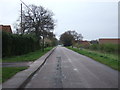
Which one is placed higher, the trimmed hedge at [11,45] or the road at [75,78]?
the trimmed hedge at [11,45]

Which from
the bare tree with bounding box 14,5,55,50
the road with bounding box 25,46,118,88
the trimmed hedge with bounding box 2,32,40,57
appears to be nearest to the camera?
the road with bounding box 25,46,118,88

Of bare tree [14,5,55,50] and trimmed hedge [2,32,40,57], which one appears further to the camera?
bare tree [14,5,55,50]

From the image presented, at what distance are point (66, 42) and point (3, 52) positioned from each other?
124 metres

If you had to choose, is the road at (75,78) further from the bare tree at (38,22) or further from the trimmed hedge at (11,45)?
the bare tree at (38,22)

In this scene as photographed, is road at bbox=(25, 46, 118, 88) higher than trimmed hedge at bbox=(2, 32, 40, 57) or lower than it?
lower

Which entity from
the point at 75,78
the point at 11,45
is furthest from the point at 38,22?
the point at 75,78

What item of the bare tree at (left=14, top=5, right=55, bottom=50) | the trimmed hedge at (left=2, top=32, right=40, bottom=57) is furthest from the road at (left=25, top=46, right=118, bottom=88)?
the bare tree at (left=14, top=5, right=55, bottom=50)

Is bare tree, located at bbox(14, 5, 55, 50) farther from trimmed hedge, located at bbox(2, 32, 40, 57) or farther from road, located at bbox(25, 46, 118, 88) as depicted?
road, located at bbox(25, 46, 118, 88)

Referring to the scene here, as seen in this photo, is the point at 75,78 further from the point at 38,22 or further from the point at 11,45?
the point at 38,22

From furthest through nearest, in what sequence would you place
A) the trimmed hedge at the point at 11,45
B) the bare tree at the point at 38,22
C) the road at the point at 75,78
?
the bare tree at the point at 38,22
the trimmed hedge at the point at 11,45
the road at the point at 75,78

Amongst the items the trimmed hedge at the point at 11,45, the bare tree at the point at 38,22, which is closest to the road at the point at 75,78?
the trimmed hedge at the point at 11,45

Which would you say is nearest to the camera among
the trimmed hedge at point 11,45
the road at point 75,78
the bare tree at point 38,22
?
the road at point 75,78

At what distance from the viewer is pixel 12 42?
91.9 ft

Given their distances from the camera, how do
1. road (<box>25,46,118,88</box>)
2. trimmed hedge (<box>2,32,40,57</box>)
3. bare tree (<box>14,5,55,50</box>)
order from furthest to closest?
bare tree (<box>14,5,55,50</box>) < trimmed hedge (<box>2,32,40,57</box>) < road (<box>25,46,118,88</box>)
